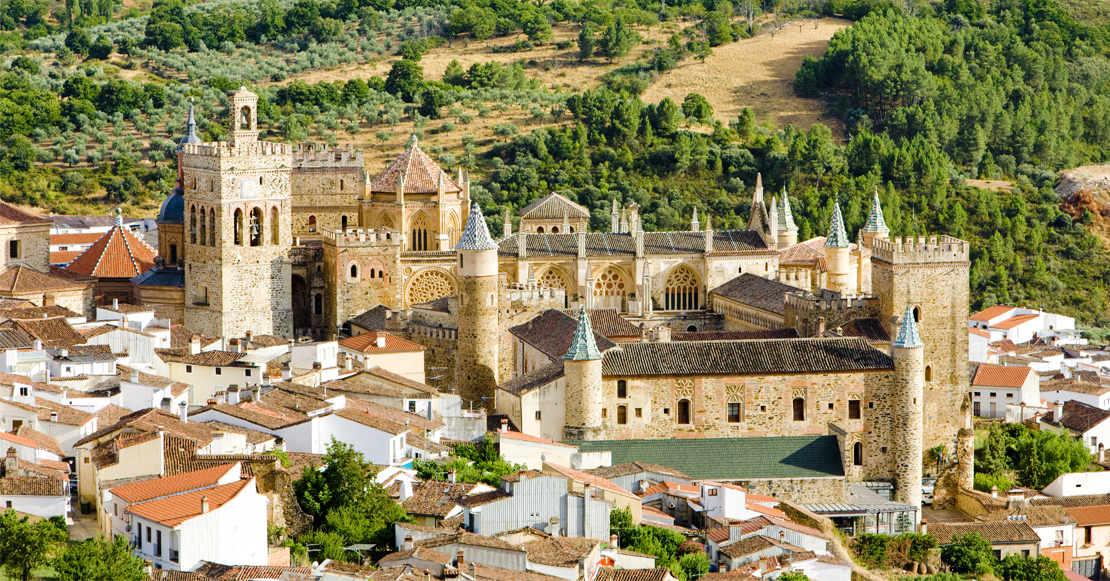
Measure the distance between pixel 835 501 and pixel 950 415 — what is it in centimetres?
546

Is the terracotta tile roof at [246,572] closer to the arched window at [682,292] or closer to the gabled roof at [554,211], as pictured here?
the arched window at [682,292]

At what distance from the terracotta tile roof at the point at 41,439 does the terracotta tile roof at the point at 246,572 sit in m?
8.28

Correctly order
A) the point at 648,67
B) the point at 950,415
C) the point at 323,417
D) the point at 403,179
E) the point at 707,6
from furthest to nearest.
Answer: the point at 707,6
the point at 648,67
the point at 403,179
the point at 950,415
the point at 323,417

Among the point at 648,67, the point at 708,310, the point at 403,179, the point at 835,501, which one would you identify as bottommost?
the point at 835,501

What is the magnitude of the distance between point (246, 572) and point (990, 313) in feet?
172

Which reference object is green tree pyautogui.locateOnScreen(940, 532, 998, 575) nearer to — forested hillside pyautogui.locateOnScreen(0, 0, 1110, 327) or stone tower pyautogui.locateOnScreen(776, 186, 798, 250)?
stone tower pyautogui.locateOnScreen(776, 186, 798, 250)

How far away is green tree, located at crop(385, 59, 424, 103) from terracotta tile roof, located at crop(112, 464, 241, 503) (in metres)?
64.0

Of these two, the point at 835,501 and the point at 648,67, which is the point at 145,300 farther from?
the point at 648,67

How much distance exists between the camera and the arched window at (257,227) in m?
57.2

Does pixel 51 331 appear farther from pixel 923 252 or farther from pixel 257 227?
pixel 923 252

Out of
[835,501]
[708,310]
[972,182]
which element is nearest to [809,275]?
[708,310]

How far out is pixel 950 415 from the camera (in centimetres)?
5075

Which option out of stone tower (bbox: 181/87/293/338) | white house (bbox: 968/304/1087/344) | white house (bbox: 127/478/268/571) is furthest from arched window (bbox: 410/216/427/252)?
white house (bbox: 127/478/268/571)

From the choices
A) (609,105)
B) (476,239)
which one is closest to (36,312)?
(476,239)
